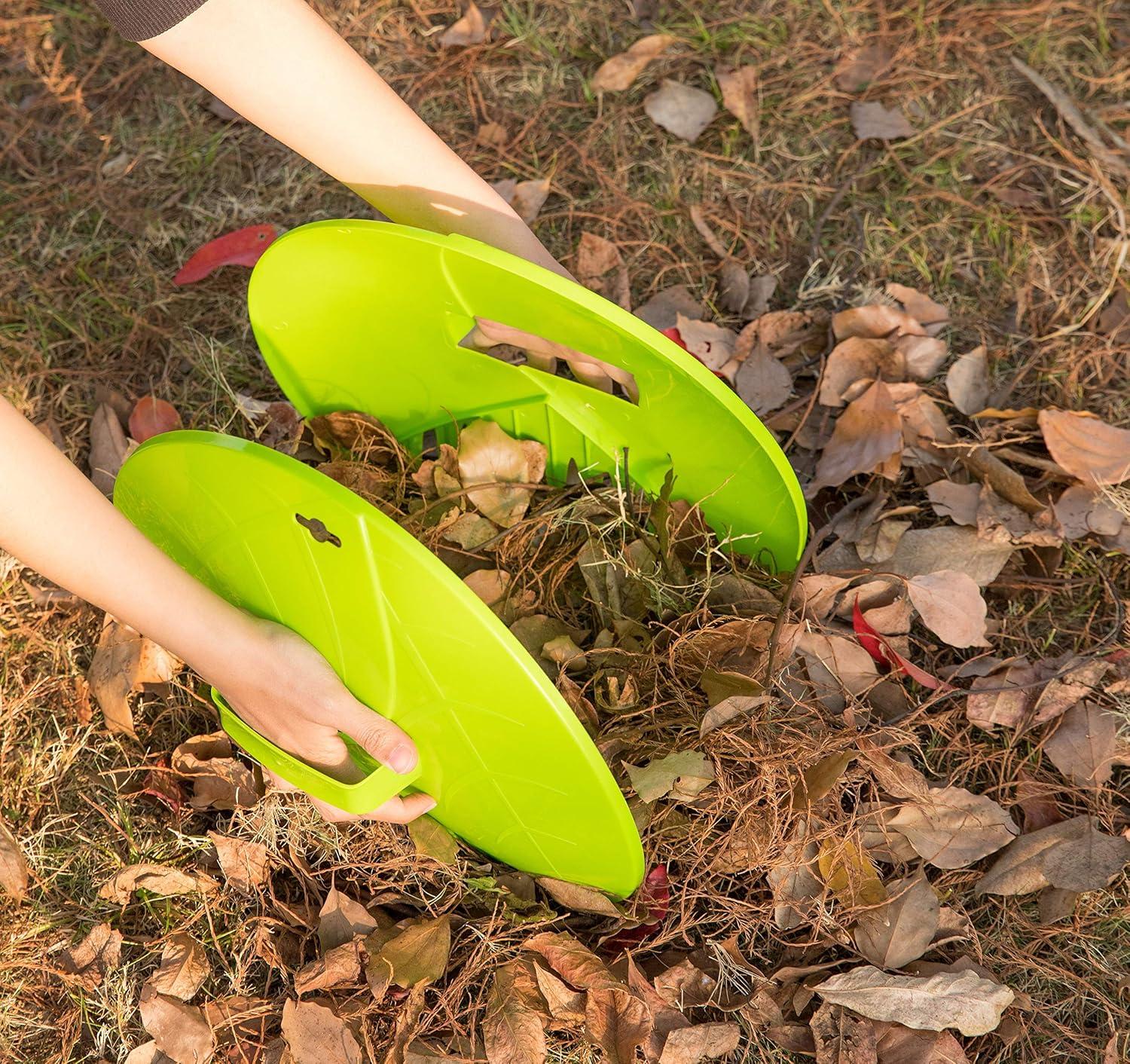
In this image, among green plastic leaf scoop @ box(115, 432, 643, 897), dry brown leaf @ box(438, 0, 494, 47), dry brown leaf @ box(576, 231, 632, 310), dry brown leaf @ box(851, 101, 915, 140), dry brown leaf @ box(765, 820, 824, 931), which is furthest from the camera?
dry brown leaf @ box(438, 0, 494, 47)

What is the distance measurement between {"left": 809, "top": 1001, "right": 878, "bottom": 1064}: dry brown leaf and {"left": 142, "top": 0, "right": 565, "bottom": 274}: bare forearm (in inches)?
32.5

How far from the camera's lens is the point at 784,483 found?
1039 millimetres

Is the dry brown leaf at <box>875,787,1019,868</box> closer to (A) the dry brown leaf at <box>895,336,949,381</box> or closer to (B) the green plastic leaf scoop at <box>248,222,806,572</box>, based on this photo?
(B) the green plastic leaf scoop at <box>248,222,806,572</box>

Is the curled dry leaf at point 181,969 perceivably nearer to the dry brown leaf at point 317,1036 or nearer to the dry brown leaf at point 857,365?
the dry brown leaf at point 317,1036

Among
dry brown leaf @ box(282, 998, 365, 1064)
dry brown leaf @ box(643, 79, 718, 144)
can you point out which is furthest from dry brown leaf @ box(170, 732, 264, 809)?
dry brown leaf @ box(643, 79, 718, 144)

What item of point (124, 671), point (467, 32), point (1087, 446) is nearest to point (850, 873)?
point (1087, 446)

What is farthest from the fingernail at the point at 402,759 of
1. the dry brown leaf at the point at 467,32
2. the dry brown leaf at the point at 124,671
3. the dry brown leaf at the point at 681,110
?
the dry brown leaf at the point at 467,32

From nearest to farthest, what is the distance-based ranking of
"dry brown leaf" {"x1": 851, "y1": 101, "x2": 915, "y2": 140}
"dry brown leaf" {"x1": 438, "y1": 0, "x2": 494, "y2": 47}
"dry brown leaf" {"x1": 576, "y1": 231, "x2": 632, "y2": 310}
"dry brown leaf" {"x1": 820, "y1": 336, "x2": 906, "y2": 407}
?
"dry brown leaf" {"x1": 820, "y1": 336, "x2": 906, "y2": 407} → "dry brown leaf" {"x1": 576, "y1": 231, "x2": 632, "y2": 310} → "dry brown leaf" {"x1": 851, "y1": 101, "x2": 915, "y2": 140} → "dry brown leaf" {"x1": 438, "y1": 0, "x2": 494, "y2": 47}

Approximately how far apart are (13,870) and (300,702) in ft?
1.47

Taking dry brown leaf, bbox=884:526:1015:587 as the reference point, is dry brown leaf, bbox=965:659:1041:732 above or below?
below

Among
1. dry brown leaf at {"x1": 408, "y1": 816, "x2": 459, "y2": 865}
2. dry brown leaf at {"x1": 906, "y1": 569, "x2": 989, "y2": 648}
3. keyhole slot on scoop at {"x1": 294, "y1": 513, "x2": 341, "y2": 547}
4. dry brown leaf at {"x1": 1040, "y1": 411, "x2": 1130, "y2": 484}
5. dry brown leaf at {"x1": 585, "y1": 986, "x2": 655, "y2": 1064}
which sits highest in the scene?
keyhole slot on scoop at {"x1": 294, "y1": 513, "x2": 341, "y2": 547}

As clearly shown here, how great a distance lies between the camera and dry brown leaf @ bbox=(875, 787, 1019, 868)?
1.07 metres

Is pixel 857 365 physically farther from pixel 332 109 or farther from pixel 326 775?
pixel 326 775

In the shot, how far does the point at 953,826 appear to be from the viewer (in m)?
1.08
